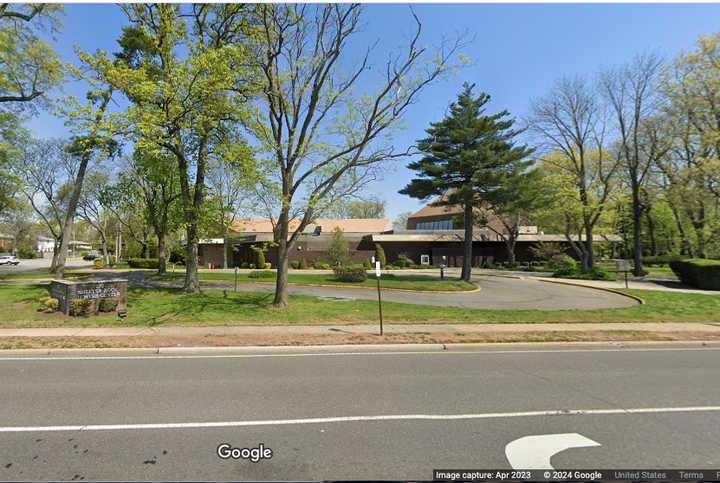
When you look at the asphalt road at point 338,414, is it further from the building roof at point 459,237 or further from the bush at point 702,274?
the building roof at point 459,237

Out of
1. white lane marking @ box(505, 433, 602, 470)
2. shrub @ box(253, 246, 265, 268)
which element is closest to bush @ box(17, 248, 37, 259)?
shrub @ box(253, 246, 265, 268)

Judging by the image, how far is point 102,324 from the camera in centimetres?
1141

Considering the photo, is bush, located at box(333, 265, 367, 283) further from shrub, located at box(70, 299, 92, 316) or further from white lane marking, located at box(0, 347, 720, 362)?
white lane marking, located at box(0, 347, 720, 362)

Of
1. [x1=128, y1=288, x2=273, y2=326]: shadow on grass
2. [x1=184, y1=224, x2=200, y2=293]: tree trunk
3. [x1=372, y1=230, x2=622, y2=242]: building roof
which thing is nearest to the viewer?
[x1=128, y1=288, x2=273, y2=326]: shadow on grass

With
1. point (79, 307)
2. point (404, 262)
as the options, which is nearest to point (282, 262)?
point (79, 307)

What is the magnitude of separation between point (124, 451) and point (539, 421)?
482 centimetres

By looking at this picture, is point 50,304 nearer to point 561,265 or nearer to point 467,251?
point 467,251

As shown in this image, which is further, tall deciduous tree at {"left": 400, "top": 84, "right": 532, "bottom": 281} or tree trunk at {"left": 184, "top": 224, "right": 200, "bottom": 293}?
tall deciduous tree at {"left": 400, "top": 84, "right": 532, "bottom": 281}

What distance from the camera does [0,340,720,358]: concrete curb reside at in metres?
8.44

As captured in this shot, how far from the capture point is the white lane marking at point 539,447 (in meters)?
3.69

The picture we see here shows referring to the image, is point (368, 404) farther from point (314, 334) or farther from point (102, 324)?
point (102, 324)

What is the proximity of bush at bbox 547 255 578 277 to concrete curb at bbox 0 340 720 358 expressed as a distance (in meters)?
24.2

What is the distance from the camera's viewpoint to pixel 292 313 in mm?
13648

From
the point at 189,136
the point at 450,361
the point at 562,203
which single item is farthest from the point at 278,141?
the point at 562,203
